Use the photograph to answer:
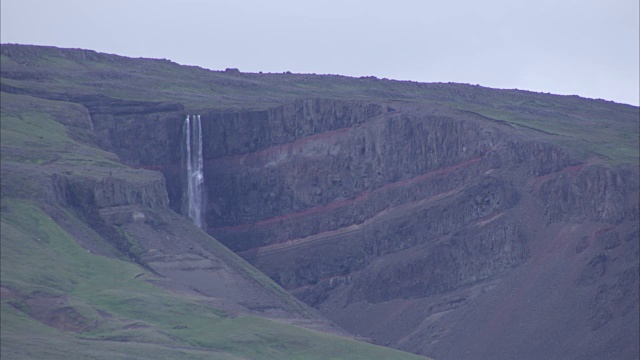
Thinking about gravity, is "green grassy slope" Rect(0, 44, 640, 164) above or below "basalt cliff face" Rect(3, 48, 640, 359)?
above

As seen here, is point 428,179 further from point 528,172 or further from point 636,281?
point 636,281

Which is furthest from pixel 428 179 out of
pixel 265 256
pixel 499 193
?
pixel 265 256

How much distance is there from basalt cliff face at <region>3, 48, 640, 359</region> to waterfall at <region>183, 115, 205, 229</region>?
794mm

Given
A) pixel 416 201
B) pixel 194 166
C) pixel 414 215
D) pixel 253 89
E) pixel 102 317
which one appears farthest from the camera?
pixel 253 89

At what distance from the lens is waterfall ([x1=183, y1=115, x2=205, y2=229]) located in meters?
158

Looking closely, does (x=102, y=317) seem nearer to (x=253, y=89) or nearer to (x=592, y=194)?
(x=592, y=194)

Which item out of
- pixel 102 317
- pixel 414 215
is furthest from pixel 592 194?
pixel 102 317

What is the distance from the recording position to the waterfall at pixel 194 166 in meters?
158

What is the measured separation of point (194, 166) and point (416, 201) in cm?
2406

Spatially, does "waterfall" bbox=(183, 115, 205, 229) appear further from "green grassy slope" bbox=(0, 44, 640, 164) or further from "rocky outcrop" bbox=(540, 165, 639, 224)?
"rocky outcrop" bbox=(540, 165, 639, 224)

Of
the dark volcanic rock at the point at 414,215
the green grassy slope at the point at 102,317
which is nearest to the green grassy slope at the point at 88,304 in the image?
the green grassy slope at the point at 102,317

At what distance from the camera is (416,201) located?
146500 mm

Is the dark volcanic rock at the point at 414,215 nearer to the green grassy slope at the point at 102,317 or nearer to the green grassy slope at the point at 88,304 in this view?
the green grassy slope at the point at 88,304

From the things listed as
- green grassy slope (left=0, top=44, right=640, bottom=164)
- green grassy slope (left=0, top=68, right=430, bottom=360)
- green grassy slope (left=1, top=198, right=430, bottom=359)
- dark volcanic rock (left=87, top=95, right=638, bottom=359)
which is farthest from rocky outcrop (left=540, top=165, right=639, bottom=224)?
green grassy slope (left=0, top=68, right=430, bottom=360)
